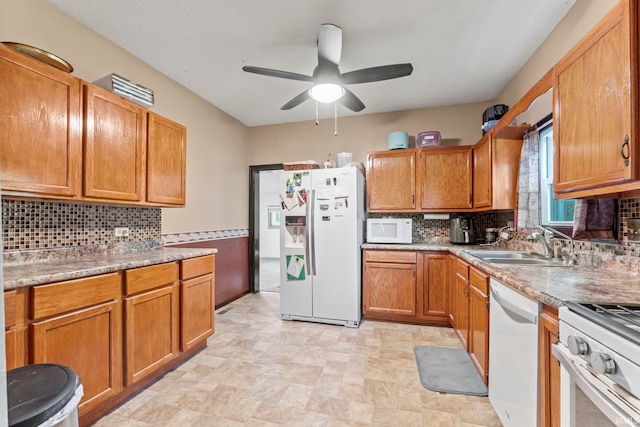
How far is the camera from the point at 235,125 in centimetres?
416

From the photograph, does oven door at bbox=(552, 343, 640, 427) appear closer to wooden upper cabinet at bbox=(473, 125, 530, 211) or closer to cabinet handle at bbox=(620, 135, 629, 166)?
cabinet handle at bbox=(620, 135, 629, 166)

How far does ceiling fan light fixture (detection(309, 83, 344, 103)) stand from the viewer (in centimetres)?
236

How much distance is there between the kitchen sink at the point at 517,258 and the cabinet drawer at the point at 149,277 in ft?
7.54

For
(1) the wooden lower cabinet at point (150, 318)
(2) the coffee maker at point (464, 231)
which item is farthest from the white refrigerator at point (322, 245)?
(1) the wooden lower cabinet at point (150, 318)

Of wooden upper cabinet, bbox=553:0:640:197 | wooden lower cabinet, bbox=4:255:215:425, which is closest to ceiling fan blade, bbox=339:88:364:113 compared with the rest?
wooden upper cabinet, bbox=553:0:640:197

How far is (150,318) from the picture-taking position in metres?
1.99

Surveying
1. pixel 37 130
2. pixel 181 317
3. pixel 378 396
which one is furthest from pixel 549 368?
pixel 37 130

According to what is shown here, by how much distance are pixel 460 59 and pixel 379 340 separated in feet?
9.01

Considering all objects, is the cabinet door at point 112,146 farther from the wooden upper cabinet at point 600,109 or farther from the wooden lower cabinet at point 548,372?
the wooden upper cabinet at point 600,109

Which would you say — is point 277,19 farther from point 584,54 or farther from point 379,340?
point 379,340

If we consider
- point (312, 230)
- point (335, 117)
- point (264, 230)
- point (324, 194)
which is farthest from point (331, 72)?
point (264, 230)

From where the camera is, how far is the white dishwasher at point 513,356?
128 centimetres

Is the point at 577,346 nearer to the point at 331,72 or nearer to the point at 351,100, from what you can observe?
the point at 331,72

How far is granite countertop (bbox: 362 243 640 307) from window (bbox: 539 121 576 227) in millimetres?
739
